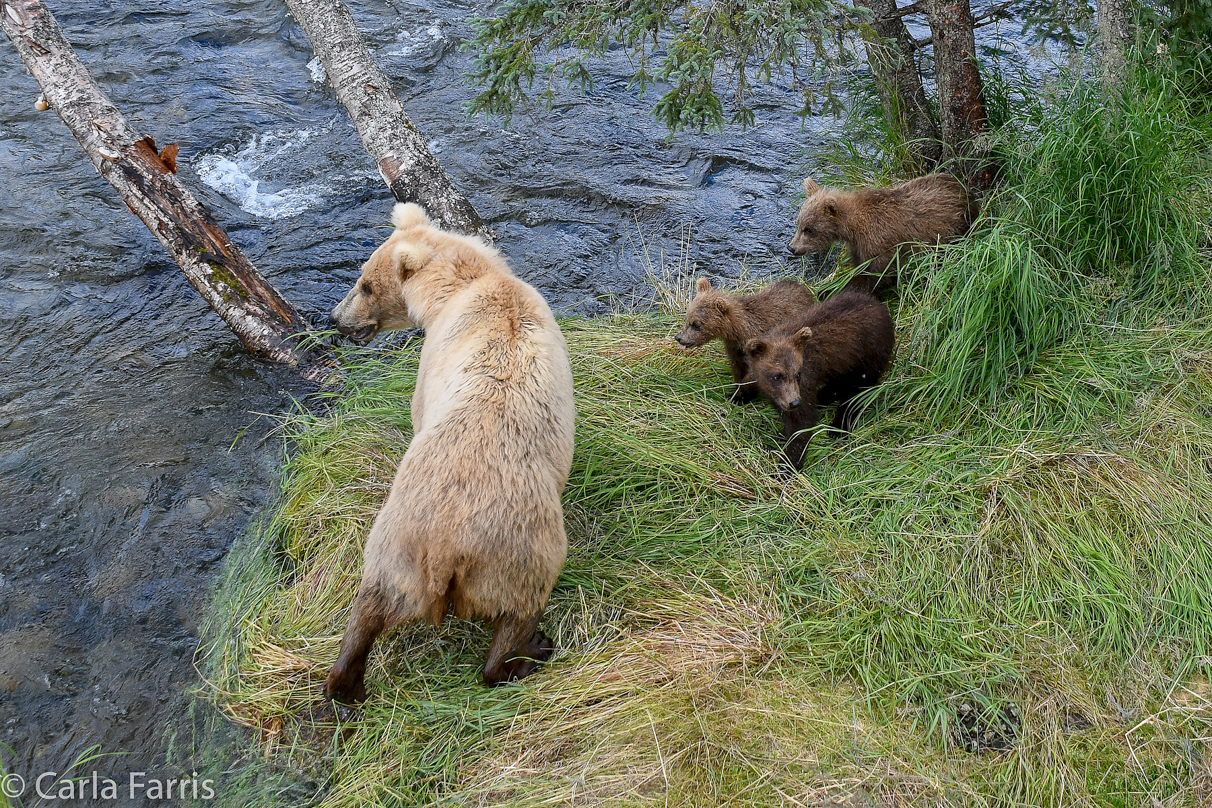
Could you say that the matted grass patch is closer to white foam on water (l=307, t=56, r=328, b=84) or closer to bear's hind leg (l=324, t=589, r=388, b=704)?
bear's hind leg (l=324, t=589, r=388, b=704)

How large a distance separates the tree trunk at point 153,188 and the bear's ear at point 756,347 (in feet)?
10.0

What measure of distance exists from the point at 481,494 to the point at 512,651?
29.9 inches

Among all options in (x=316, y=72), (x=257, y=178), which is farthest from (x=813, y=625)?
(x=316, y=72)

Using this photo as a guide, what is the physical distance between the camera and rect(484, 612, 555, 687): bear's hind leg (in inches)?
151

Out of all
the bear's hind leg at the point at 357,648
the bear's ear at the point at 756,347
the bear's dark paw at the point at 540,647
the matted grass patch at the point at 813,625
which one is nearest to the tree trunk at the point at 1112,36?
the matted grass patch at the point at 813,625

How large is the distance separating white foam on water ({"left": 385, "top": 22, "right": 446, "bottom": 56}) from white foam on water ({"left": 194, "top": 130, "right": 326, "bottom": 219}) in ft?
6.11

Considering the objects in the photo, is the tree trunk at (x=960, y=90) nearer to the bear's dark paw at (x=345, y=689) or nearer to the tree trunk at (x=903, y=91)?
the tree trunk at (x=903, y=91)

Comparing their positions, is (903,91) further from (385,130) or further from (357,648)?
(357,648)

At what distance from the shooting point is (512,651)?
12.8 ft

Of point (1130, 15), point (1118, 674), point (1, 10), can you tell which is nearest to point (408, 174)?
point (1, 10)

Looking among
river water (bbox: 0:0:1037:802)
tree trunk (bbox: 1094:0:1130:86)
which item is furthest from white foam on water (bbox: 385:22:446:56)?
tree trunk (bbox: 1094:0:1130:86)

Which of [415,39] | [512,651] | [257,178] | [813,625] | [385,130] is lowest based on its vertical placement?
[813,625]

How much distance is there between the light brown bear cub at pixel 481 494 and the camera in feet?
11.9

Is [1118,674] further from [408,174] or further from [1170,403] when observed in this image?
[408,174]
